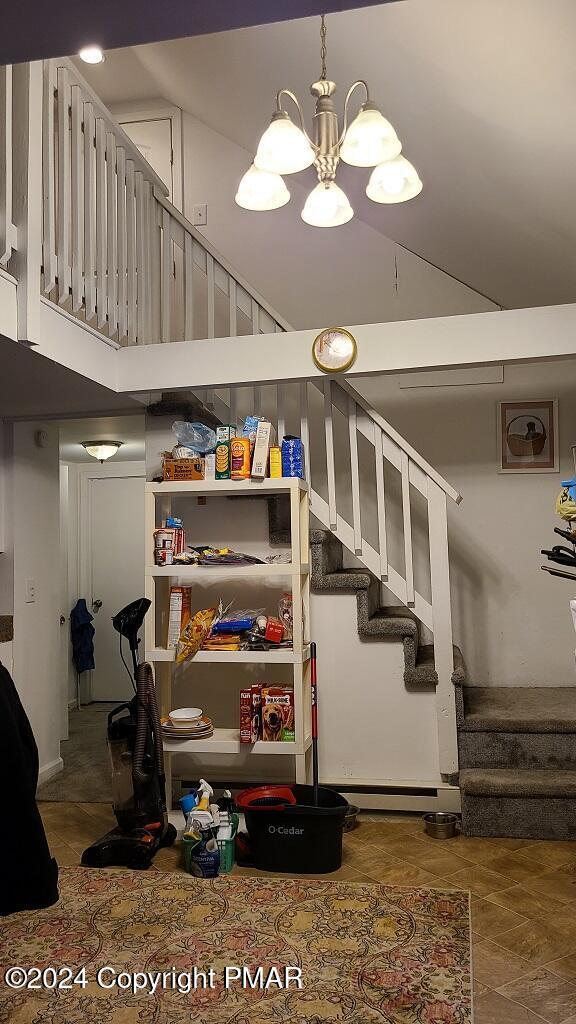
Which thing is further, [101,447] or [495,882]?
[101,447]

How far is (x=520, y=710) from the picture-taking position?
3.78 m

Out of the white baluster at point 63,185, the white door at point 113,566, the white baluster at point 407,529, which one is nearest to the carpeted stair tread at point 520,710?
the white baluster at point 407,529

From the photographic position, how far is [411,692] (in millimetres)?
3783

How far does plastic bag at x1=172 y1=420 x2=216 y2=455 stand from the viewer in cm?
372

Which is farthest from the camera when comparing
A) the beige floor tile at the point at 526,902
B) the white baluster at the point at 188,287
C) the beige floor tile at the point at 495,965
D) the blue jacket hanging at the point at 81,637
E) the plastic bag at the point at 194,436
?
the blue jacket hanging at the point at 81,637

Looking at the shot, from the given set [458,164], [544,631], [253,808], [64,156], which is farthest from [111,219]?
[544,631]

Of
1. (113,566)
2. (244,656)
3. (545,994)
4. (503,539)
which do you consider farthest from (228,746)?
(113,566)

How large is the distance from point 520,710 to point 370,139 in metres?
2.69

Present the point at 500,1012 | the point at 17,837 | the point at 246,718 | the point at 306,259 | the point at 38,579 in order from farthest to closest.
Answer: the point at 306,259 → the point at 38,579 → the point at 246,718 → the point at 500,1012 → the point at 17,837

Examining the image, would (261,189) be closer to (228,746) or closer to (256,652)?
(256,652)

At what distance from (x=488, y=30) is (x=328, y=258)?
2.52 meters

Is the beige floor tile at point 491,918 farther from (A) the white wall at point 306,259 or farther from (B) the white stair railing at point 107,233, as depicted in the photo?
(A) the white wall at point 306,259

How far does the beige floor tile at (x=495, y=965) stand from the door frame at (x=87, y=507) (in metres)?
4.82

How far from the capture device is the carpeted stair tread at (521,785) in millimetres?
3375
